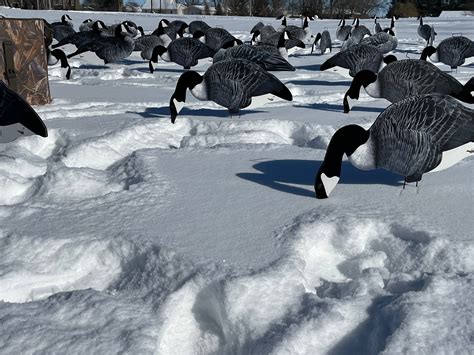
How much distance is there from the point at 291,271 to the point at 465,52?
8723 mm

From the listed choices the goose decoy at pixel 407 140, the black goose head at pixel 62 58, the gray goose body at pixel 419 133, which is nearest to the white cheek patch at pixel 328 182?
the goose decoy at pixel 407 140

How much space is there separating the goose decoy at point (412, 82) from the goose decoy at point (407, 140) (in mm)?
2139

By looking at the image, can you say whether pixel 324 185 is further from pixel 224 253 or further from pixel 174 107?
pixel 174 107

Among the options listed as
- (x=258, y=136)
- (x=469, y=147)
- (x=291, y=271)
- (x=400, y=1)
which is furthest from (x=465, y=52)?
(x=400, y=1)

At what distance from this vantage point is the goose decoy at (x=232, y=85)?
5879mm

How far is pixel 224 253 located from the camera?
9.04ft

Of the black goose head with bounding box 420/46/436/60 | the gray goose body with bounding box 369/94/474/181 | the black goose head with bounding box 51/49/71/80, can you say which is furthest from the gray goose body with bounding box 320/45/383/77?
the gray goose body with bounding box 369/94/474/181

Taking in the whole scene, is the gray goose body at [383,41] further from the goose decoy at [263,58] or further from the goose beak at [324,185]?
the goose beak at [324,185]

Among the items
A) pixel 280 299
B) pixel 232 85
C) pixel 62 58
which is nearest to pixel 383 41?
pixel 62 58

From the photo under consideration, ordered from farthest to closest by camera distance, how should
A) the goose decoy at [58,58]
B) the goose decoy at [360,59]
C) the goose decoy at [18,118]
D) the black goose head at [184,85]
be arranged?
the goose decoy at [58,58], the goose decoy at [360,59], the black goose head at [184,85], the goose decoy at [18,118]

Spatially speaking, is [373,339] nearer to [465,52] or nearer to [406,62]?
[406,62]

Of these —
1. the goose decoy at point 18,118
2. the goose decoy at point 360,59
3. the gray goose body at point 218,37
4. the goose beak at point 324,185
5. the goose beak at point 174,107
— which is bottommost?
the goose beak at point 324,185

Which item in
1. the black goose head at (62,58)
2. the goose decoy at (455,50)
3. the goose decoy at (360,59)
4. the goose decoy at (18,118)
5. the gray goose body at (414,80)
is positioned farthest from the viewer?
the black goose head at (62,58)

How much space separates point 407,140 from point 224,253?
149cm
